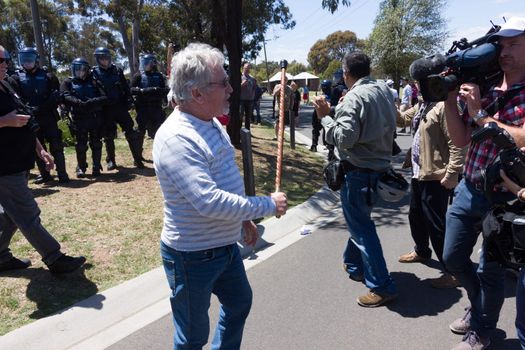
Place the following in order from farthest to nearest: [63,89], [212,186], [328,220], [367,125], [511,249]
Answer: [63,89]
[328,220]
[367,125]
[511,249]
[212,186]

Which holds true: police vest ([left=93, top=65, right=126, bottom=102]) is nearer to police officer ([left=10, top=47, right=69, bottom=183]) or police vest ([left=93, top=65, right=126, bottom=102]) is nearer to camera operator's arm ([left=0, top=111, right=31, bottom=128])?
police officer ([left=10, top=47, right=69, bottom=183])

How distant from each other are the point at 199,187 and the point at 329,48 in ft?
270

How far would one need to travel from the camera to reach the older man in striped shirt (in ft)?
6.45

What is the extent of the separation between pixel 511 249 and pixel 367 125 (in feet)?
4.61

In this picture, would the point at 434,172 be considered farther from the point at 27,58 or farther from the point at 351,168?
the point at 27,58

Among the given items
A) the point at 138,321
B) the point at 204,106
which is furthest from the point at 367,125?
the point at 138,321

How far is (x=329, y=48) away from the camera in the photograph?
8000 centimetres

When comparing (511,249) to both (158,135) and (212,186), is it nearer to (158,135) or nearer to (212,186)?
(212,186)

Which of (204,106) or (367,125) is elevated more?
(204,106)

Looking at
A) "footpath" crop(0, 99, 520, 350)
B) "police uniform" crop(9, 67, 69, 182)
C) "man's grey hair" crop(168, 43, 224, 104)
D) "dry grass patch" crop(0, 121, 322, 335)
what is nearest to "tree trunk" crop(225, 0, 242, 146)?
"dry grass patch" crop(0, 121, 322, 335)

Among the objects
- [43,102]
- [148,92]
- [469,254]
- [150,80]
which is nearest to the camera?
[469,254]

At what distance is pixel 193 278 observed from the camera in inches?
84.4

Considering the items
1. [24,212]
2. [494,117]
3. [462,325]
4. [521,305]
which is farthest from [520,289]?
[24,212]

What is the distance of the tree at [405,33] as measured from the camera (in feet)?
144
